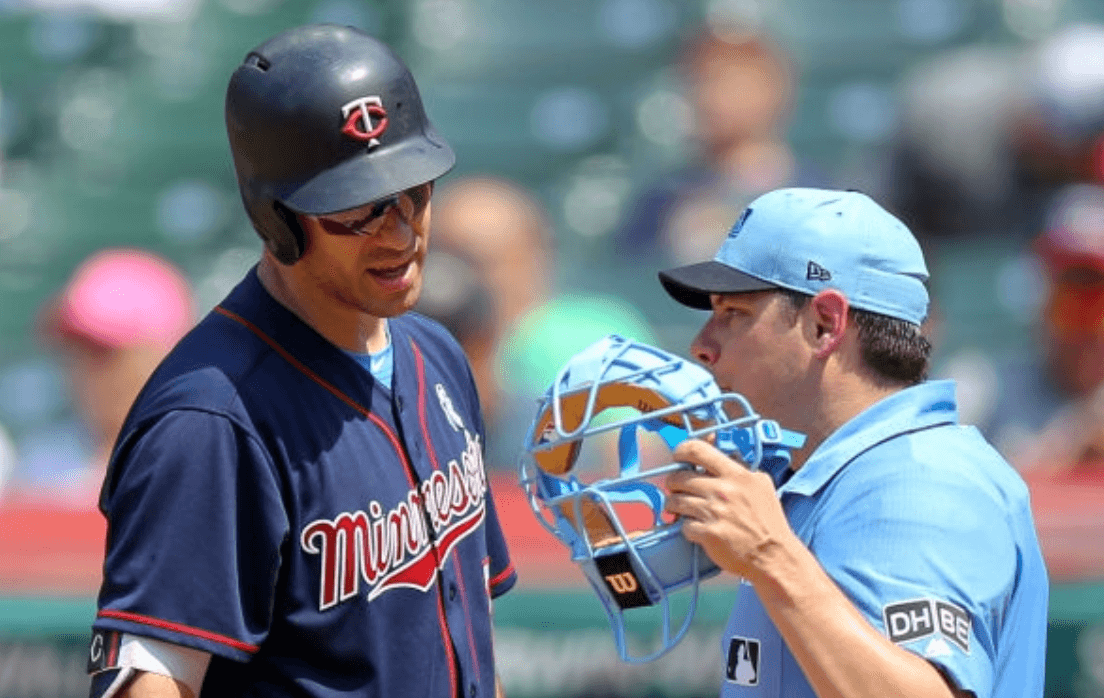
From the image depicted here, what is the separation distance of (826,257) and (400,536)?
2.37ft

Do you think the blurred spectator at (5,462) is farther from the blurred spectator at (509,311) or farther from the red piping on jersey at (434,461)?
the red piping on jersey at (434,461)

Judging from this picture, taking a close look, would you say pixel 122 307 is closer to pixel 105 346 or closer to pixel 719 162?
pixel 105 346

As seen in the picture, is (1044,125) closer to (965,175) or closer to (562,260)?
(965,175)

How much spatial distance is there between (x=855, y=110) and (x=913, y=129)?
117 cm

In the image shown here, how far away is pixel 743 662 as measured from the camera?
2.72 m

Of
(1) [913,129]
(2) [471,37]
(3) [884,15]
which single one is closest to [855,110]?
(3) [884,15]

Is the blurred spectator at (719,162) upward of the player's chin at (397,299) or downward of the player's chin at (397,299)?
upward

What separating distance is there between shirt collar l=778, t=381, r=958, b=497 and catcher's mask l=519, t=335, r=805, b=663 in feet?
0.16

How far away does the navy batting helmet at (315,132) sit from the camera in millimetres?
2629

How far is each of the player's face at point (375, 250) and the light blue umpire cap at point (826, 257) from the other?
16.0 inches

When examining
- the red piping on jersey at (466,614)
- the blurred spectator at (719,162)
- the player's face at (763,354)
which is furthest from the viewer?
the blurred spectator at (719,162)

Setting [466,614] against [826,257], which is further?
[466,614]

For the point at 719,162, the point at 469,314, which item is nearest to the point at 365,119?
the point at 469,314

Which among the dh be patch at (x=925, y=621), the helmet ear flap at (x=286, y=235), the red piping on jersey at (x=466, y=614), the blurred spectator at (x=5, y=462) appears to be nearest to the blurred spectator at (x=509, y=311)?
the blurred spectator at (x=5, y=462)
